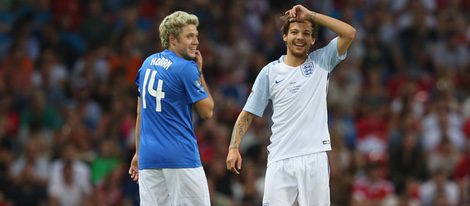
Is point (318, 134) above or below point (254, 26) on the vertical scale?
below

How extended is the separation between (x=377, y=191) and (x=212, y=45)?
5095 mm

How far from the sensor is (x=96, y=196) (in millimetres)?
16781

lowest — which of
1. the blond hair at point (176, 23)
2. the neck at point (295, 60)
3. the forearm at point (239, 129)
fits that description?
the forearm at point (239, 129)

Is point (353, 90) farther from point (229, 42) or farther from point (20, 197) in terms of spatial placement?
point (20, 197)

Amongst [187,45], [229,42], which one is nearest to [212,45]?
[229,42]

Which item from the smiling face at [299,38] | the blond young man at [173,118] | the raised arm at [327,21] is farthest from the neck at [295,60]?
the blond young man at [173,118]

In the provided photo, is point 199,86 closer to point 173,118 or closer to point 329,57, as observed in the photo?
point 173,118

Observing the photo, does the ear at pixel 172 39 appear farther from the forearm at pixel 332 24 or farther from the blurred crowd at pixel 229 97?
the blurred crowd at pixel 229 97

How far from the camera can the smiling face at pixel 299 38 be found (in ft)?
34.0

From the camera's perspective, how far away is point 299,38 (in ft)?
34.0

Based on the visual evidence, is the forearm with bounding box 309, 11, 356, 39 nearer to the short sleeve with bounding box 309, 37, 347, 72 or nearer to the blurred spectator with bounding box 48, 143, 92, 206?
the short sleeve with bounding box 309, 37, 347, 72

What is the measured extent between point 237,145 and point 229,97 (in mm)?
8507

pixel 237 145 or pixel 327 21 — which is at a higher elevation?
pixel 327 21

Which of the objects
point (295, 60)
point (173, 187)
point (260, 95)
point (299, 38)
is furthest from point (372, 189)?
point (173, 187)
